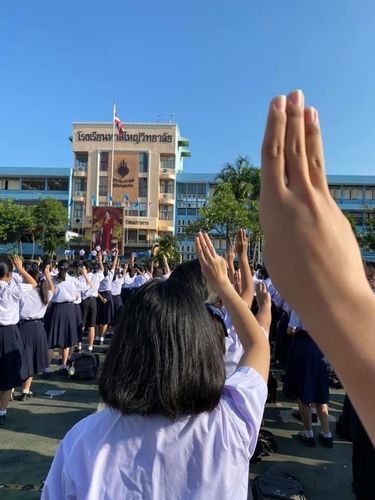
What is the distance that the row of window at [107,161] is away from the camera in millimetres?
36750

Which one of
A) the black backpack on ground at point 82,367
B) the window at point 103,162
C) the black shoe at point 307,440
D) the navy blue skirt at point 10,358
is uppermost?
the window at point 103,162

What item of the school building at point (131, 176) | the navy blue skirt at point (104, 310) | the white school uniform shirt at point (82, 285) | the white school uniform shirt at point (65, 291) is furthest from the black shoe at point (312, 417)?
the school building at point (131, 176)

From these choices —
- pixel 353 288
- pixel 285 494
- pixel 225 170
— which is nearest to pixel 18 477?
pixel 285 494

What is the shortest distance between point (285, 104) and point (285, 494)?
284cm

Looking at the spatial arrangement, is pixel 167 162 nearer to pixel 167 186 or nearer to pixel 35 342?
pixel 167 186

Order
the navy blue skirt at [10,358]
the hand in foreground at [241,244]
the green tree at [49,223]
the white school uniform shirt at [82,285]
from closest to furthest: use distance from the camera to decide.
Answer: the hand in foreground at [241,244]
the navy blue skirt at [10,358]
the white school uniform shirt at [82,285]
the green tree at [49,223]

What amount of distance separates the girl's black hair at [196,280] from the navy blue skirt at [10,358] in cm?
288

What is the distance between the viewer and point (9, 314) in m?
4.54

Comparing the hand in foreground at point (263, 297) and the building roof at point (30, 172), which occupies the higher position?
the building roof at point (30, 172)

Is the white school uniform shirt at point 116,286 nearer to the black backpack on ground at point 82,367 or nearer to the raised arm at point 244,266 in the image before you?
the black backpack on ground at point 82,367

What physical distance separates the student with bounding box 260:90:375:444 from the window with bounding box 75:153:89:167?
38.8m

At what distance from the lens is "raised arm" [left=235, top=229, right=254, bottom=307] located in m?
2.15

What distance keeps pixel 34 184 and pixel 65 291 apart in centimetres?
3562

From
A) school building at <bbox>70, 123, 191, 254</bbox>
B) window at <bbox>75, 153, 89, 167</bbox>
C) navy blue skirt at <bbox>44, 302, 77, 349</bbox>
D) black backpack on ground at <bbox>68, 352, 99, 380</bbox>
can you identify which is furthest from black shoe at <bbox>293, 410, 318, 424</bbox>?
window at <bbox>75, 153, 89, 167</bbox>
